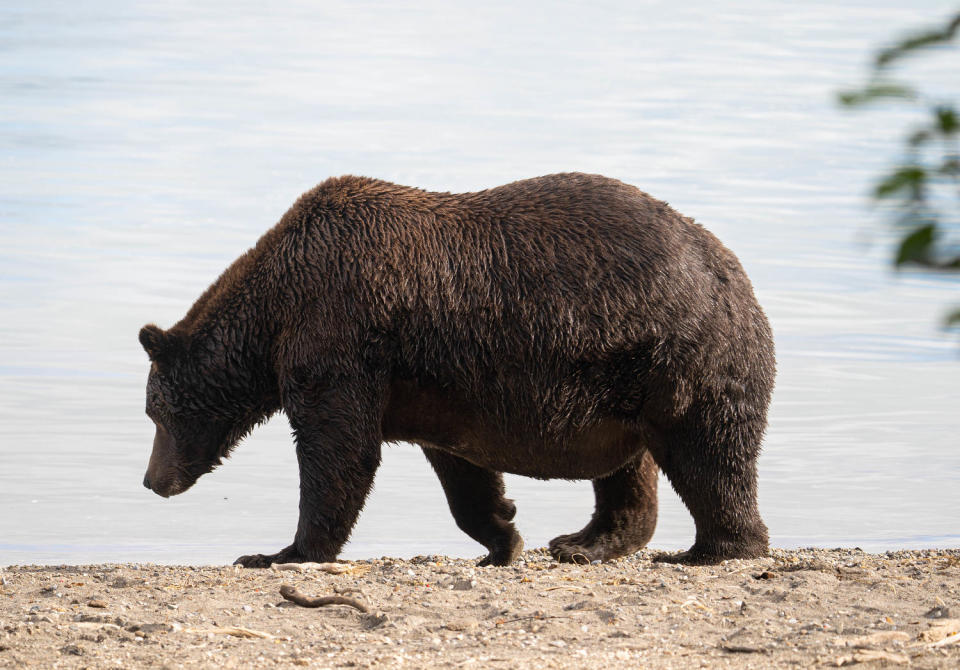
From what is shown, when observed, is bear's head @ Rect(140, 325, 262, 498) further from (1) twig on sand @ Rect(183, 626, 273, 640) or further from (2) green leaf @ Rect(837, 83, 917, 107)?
(2) green leaf @ Rect(837, 83, 917, 107)

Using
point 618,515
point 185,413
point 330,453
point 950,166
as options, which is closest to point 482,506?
point 618,515

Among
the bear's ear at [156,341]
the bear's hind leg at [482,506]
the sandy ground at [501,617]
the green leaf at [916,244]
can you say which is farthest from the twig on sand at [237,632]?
the green leaf at [916,244]

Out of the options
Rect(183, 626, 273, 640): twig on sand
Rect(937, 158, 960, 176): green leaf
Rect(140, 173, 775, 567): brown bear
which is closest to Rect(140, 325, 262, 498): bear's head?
Rect(140, 173, 775, 567): brown bear

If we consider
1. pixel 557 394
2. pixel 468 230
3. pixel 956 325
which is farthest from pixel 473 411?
pixel 956 325

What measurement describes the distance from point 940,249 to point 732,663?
3.31 metres

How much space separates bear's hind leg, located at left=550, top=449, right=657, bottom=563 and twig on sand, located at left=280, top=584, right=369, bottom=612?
2.05 m

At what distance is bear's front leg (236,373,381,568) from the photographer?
7184mm

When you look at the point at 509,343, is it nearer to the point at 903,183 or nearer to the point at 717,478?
the point at 717,478

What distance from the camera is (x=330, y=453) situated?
722cm

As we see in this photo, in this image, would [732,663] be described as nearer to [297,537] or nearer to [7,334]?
[297,537]

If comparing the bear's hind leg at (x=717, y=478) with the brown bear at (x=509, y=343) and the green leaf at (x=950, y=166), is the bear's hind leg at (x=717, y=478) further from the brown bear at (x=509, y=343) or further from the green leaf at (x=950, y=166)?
the green leaf at (x=950, y=166)

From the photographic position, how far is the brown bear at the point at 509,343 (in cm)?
713

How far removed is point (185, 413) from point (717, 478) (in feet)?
8.94

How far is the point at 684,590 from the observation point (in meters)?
6.43
